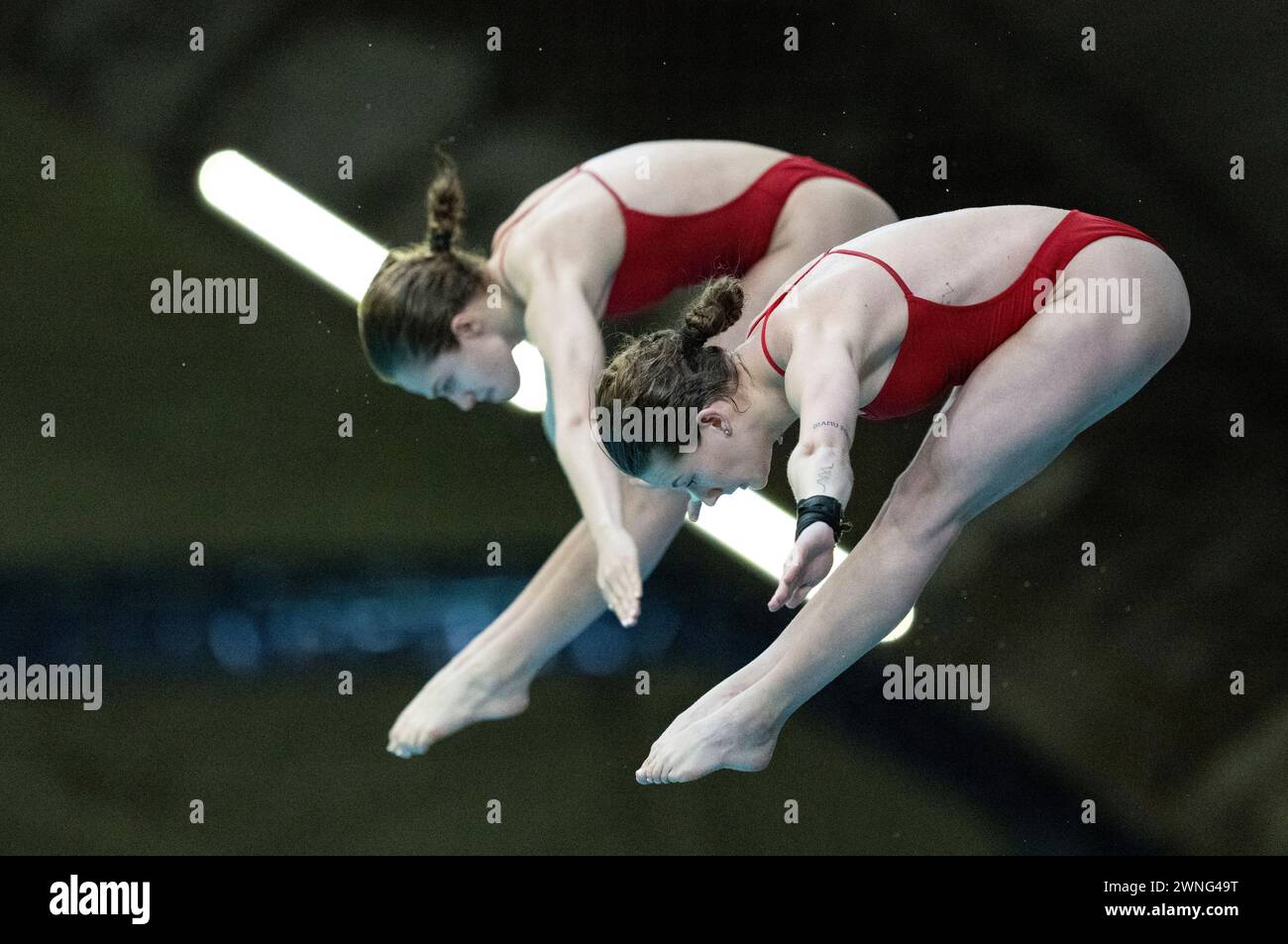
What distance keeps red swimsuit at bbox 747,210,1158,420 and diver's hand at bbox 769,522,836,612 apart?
1.81ft

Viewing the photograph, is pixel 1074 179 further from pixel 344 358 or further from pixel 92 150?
pixel 92 150

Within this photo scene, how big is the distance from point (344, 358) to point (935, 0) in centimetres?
168

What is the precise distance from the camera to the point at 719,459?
Answer: 253 centimetres

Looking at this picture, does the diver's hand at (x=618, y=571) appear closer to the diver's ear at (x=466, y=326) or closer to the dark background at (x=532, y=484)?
the diver's ear at (x=466, y=326)

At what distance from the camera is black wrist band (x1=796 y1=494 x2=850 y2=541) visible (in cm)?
205

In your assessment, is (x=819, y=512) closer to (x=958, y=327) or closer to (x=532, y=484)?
(x=958, y=327)

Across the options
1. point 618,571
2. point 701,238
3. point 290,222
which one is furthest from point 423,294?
point 290,222

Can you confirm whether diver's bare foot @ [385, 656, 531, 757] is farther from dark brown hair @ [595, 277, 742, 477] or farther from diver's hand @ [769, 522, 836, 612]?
diver's hand @ [769, 522, 836, 612]

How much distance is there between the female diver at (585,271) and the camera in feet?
10.2

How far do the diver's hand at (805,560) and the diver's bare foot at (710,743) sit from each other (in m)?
0.69

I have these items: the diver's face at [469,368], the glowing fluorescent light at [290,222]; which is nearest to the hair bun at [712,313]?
the diver's face at [469,368]

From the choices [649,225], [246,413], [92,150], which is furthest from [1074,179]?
[92,150]

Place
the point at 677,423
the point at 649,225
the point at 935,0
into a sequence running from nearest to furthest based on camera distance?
1. the point at 677,423
2. the point at 649,225
3. the point at 935,0

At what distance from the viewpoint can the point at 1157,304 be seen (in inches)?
101
